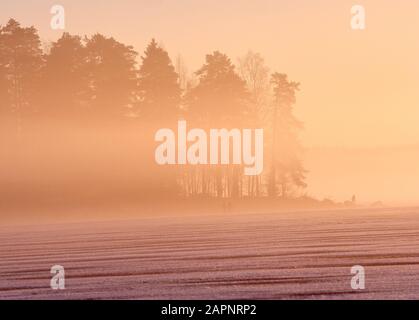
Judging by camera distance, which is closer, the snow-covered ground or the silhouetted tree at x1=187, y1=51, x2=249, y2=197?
the snow-covered ground

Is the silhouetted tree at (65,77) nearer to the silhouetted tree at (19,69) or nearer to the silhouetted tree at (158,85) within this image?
the silhouetted tree at (19,69)

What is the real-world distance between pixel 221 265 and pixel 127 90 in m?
60.7

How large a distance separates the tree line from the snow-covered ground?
4790cm

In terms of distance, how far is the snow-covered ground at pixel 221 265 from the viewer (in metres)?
12.9

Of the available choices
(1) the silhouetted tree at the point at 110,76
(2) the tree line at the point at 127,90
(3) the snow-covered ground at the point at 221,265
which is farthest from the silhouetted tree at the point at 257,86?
(3) the snow-covered ground at the point at 221,265

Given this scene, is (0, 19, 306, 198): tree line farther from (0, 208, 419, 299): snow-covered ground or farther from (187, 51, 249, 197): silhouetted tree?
(0, 208, 419, 299): snow-covered ground

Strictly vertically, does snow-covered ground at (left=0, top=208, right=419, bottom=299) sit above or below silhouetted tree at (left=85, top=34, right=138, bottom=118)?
below

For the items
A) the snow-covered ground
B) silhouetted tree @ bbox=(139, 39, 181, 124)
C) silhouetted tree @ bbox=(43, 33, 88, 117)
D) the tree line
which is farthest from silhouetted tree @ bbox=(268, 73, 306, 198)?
the snow-covered ground

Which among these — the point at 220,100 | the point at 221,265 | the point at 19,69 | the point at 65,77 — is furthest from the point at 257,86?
the point at 221,265

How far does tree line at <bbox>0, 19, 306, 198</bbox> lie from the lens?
73.4 meters

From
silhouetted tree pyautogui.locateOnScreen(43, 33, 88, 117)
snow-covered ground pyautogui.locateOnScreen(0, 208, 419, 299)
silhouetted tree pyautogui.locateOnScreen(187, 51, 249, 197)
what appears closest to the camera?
snow-covered ground pyautogui.locateOnScreen(0, 208, 419, 299)

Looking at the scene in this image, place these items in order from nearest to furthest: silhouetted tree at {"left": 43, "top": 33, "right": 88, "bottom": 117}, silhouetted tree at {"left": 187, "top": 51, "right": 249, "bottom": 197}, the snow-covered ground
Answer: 1. the snow-covered ground
2. silhouetted tree at {"left": 187, "top": 51, "right": 249, "bottom": 197}
3. silhouetted tree at {"left": 43, "top": 33, "right": 88, "bottom": 117}

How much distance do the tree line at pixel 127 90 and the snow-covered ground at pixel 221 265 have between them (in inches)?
1886
